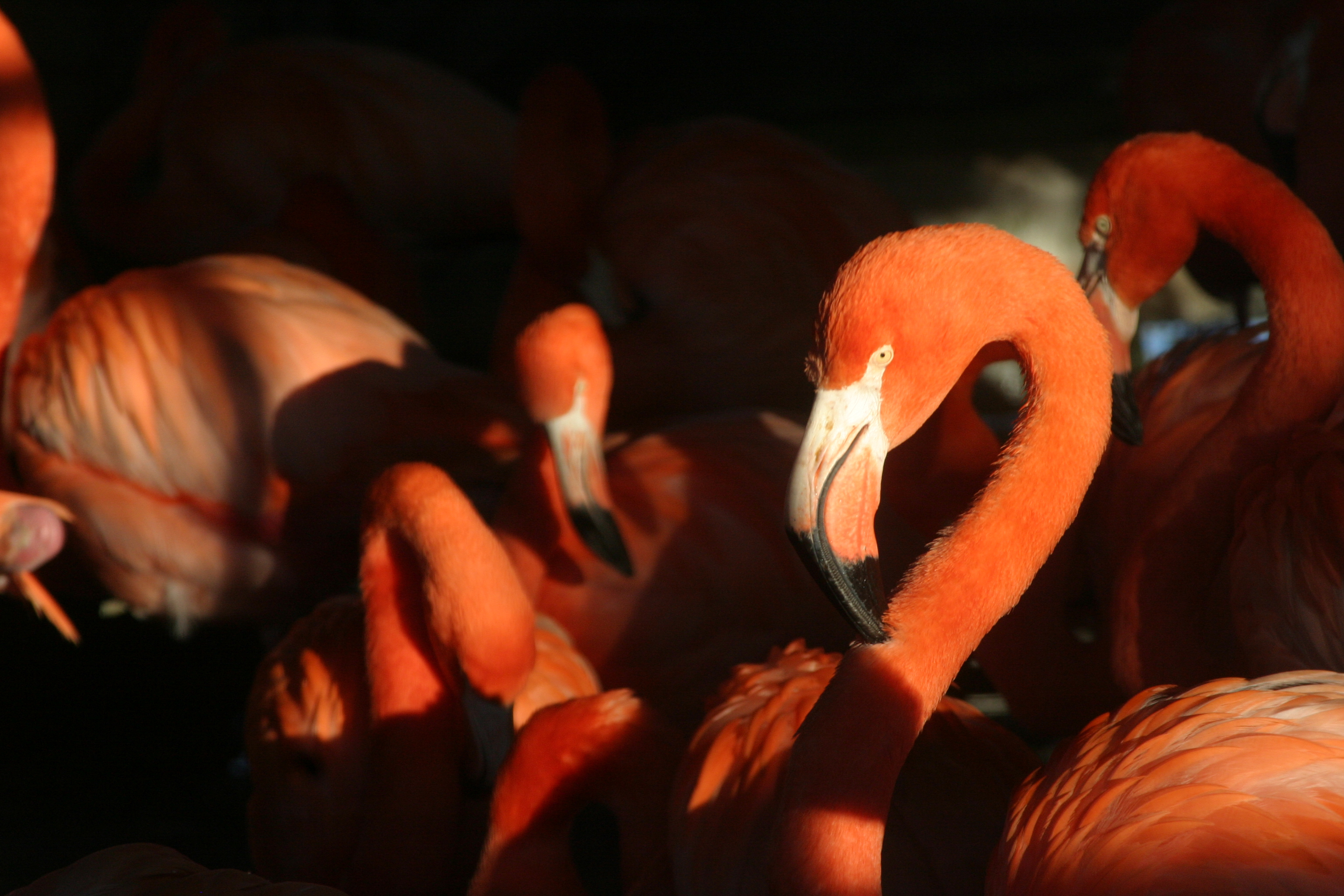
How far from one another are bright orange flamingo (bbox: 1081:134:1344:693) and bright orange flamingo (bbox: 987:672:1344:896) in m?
0.37

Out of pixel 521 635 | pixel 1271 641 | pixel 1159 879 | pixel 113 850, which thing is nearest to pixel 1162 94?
pixel 1271 641

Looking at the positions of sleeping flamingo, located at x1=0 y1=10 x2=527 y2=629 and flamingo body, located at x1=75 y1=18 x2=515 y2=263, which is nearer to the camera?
sleeping flamingo, located at x1=0 y1=10 x2=527 y2=629

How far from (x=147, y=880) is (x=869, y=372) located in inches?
42.6

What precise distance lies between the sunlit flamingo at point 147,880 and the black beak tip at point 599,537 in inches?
38.4

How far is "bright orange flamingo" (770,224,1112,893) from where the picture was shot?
142cm

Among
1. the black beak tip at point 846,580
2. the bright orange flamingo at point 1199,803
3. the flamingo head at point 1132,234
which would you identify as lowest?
the bright orange flamingo at point 1199,803

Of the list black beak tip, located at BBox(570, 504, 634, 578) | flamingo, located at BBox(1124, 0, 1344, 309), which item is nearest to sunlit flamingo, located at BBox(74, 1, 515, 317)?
black beak tip, located at BBox(570, 504, 634, 578)

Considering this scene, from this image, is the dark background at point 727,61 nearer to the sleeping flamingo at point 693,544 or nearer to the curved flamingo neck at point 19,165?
the curved flamingo neck at point 19,165

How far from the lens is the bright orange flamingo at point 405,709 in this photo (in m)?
2.04

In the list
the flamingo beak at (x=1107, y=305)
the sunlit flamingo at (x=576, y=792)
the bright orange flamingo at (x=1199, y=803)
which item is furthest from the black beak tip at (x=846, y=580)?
the flamingo beak at (x=1107, y=305)

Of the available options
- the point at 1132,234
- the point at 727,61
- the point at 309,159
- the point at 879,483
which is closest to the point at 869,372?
the point at 879,483

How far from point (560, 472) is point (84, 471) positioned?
1.15 m

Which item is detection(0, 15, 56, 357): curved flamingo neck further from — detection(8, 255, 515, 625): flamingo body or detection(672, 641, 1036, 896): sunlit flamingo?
detection(672, 641, 1036, 896): sunlit flamingo

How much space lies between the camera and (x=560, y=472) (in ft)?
8.25
